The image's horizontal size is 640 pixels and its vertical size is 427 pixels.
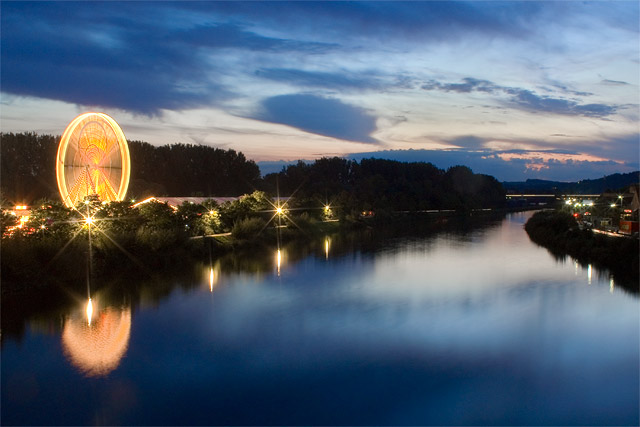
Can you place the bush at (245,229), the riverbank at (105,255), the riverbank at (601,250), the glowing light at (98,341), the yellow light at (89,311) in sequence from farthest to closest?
the bush at (245,229) → the riverbank at (601,250) → the riverbank at (105,255) → the yellow light at (89,311) → the glowing light at (98,341)

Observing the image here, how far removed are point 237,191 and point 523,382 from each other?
48764 millimetres

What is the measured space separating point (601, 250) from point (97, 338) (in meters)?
20.3

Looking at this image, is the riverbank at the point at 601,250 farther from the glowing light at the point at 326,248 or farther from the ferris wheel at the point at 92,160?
the ferris wheel at the point at 92,160

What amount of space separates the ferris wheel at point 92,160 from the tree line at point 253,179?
16.1ft

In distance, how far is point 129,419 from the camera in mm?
7535

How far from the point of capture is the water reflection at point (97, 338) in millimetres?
9719

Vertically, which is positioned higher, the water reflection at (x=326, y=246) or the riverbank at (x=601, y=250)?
the riverbank at (x=601, y=250)

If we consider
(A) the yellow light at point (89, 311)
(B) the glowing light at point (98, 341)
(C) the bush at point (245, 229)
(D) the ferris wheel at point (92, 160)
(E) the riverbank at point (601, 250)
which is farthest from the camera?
(C) the bush at point (245, 229)

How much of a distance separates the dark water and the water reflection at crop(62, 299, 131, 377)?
5 centimetres

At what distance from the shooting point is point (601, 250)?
22.0m

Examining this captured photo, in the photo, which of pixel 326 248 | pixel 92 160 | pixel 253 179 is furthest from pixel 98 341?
pixel 253 179

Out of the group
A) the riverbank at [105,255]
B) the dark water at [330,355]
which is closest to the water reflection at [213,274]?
the dark water at [330,355]

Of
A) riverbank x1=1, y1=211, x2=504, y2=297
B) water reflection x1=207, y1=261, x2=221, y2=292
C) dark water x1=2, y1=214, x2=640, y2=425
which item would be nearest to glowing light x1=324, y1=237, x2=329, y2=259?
riverbank x1=1, y1=211, x2=504, y2=297

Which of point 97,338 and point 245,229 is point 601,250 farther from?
point 97,338
